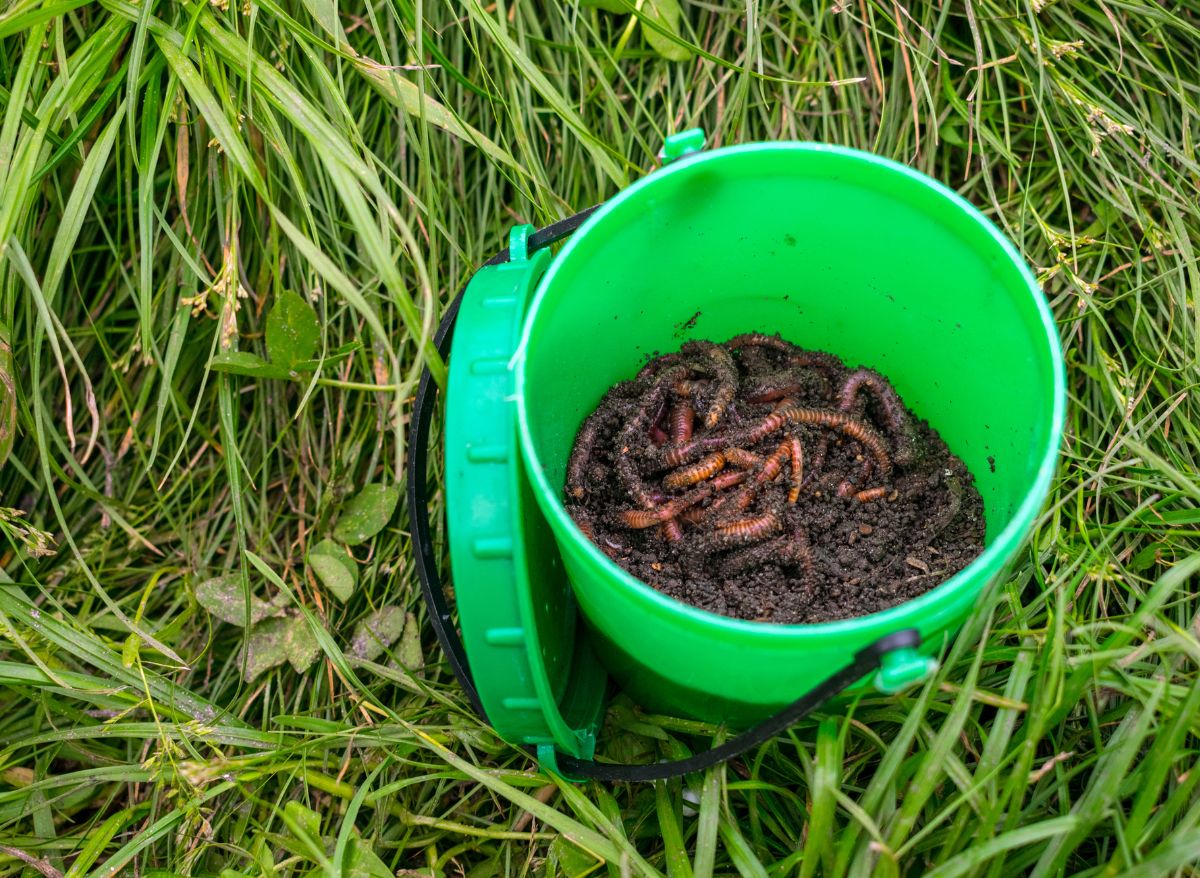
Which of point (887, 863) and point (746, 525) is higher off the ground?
point (746, 525)

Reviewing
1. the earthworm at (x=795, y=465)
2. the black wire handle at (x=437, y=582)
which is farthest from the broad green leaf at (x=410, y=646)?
the earthworm at (x=795, y=465)

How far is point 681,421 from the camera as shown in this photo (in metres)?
2.92

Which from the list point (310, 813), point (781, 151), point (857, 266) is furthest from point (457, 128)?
point (310, 813)

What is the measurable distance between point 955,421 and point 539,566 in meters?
1.32

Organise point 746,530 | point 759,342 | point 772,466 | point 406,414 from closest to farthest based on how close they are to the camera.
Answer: point 746,530 < point 772,466 < point 759,342 < point 406,414

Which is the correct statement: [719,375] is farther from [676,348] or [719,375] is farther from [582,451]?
Answer: [582,451]

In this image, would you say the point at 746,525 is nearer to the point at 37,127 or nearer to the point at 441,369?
the point at 441,369

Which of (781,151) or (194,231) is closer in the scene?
(781,151)

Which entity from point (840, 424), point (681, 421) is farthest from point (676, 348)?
point (840, 424)

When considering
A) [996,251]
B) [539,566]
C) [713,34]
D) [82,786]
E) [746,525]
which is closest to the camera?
[996,251]

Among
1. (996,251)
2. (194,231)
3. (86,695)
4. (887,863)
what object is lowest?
(86,695)

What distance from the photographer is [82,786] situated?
9.87 ft

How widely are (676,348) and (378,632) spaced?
1322 mm

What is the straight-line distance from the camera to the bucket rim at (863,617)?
1.93 metres
